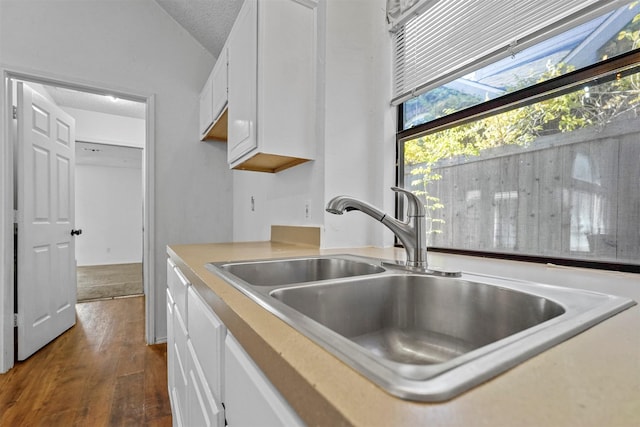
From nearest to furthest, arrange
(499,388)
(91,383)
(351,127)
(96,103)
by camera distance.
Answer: (499,388) → (351,127) → (91,383) → (96,103)

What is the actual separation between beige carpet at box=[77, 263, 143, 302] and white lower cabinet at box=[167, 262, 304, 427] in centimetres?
345

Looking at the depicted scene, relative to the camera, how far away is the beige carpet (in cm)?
382

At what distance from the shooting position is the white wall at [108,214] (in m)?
5.99

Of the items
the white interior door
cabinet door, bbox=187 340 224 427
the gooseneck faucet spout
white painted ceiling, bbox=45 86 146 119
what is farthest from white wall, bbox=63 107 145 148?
the gooseneck faucet spout

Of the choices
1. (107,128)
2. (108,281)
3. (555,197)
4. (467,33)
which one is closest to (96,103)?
(107,128)

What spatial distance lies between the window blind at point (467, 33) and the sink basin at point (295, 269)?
0.91 meters

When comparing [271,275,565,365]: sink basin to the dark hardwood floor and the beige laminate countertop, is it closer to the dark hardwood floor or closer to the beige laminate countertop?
the beige laminate countertop

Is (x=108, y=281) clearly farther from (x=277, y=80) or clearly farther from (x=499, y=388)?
(x=499, y=388)

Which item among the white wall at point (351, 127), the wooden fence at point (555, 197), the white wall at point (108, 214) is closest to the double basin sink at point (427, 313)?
the wooden fence at point (555, 197)

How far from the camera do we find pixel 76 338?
244 cm

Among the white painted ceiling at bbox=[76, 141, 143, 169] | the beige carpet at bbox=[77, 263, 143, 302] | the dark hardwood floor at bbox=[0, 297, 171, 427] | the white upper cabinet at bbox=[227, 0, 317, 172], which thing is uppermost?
the white painted ceiling at bbox=[76, 141, 143, 169]

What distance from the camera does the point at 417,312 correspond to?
79 centimetres

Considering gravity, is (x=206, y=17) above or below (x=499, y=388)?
above

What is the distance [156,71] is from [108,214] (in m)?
5.03
